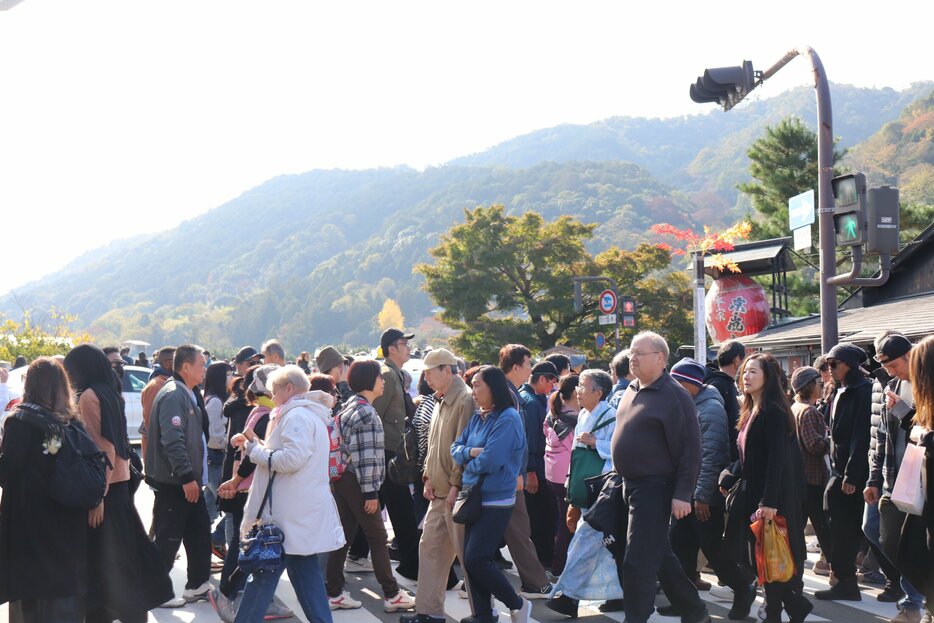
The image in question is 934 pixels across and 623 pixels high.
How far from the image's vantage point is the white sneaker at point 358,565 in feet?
28.5

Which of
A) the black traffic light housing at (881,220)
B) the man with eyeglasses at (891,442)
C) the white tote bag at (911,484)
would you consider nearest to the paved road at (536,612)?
the man with eyeglasses at (891,442)

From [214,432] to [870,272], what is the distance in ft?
82.0

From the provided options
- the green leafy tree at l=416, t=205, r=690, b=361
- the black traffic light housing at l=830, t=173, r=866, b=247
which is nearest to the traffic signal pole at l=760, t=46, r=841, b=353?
the black traffic light housing at l=830, t=173, r=866, b=247

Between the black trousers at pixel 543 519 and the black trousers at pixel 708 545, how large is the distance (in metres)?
1.68

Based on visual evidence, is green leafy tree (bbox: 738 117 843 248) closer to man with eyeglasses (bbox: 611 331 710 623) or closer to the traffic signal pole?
the traffic signal pole

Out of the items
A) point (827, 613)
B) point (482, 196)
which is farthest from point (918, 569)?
point (482, 196)

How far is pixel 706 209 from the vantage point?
489 ft

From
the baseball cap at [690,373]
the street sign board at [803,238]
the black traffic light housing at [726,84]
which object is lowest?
the baseball cap at [690,373]

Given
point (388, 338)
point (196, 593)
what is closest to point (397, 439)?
point (388, 338)

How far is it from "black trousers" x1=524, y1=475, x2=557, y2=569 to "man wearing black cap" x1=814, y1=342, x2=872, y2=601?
2.40 metres

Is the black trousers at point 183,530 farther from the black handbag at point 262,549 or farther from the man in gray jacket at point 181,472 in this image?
the black handbag at point 262,549

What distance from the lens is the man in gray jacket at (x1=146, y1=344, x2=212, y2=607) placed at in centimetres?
700

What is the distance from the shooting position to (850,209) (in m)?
8.96

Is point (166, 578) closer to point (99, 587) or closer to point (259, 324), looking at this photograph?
point (99, 587)
